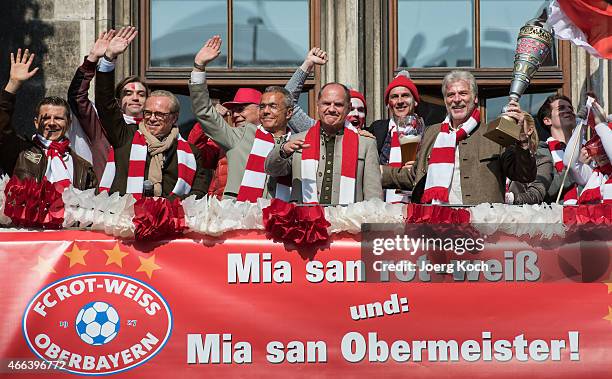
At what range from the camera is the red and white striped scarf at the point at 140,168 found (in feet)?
25.5

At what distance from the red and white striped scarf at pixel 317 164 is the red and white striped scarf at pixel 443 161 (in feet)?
1.44

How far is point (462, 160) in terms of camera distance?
7461 millimetres

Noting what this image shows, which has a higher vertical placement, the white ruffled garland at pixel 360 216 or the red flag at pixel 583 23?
the red flag at pixel 583 23

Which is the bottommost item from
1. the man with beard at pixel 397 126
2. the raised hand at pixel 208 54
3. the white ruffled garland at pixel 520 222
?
the white ruffled garland at pixel 520 222

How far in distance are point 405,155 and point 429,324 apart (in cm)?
195

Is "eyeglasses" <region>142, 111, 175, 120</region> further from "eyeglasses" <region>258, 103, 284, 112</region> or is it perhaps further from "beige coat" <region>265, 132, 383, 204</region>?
"beige coat" <region>265, 132, 383, 204</region>

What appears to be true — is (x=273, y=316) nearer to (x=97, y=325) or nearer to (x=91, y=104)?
(x=97, y=325)

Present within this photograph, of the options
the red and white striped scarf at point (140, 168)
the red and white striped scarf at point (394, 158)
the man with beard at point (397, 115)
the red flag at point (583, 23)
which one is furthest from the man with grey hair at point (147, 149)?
the red flag at point (583, 23)

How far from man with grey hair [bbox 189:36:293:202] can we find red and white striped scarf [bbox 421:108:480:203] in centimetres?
90

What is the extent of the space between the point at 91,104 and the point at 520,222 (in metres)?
3.13

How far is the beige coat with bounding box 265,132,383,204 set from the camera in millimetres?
7418

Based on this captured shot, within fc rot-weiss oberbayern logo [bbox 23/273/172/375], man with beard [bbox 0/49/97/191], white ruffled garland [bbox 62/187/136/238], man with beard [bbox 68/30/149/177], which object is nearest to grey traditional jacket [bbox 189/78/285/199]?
man with beard [bbox 68/30/149/177]

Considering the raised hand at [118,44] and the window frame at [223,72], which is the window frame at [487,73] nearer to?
the window frame at [223,72]

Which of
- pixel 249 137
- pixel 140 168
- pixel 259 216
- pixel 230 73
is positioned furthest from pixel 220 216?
pixel 230 73
